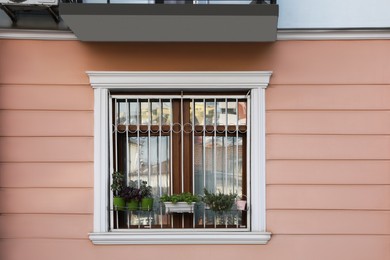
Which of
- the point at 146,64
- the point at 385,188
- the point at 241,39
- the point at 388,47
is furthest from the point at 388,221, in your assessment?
the point at 146,64

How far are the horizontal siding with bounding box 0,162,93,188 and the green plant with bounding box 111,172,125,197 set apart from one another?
8.9 inches

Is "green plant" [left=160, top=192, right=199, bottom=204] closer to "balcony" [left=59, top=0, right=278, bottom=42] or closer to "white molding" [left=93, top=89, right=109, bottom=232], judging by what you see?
"white molding" [left=93, top=89, right=109, bottom=232]

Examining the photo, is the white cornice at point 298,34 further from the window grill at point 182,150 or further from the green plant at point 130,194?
the green plant at point 130,194

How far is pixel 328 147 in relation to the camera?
4625 millimetres

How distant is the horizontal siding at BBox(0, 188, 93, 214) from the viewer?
4590 millimetres

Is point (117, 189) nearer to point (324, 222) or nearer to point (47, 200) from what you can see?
point (47, 200)

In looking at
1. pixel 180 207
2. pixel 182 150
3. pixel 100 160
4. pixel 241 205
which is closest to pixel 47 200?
pixel 100 160

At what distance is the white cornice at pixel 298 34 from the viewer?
4566 millimetres

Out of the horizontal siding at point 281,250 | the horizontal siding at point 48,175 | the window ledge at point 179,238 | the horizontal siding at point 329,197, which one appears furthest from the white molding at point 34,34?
the horizontal siding at point 329,197

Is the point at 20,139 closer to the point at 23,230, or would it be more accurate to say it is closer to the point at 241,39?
the point at 23,230

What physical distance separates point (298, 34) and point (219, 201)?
1.89 m

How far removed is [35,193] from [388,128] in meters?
3.65

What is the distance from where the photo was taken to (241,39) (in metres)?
4.46

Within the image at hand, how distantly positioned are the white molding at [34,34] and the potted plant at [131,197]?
168cm
